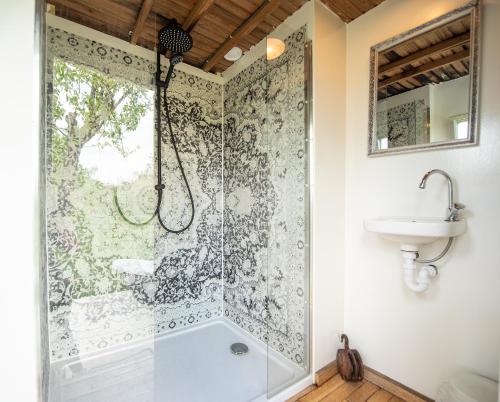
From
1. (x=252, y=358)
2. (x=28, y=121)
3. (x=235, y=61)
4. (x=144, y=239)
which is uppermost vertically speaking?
(x=235, y=61)

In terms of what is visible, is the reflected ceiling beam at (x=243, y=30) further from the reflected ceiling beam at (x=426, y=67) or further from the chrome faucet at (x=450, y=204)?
the chrome faucet at (x=450, y=204)

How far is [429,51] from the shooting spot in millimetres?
1408

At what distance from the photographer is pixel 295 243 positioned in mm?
1695

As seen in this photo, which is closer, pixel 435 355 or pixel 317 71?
pixel 435 355

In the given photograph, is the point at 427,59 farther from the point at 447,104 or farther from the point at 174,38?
the point at 174,38

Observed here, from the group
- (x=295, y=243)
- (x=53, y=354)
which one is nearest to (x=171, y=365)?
(x=53, y=354)

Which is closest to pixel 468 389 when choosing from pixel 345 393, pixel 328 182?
pixel 345 393

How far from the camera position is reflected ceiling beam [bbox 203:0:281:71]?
1.53 m

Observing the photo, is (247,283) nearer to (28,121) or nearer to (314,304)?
(314,304)

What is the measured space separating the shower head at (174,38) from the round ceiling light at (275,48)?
56 centimetres

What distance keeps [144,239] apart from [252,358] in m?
1.21

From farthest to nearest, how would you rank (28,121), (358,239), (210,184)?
(210,184) → (358,239) → (28,121)

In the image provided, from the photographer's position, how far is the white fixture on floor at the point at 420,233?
1.16 m

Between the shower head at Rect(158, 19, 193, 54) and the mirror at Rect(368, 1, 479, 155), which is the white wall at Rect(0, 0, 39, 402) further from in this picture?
the mirror at Rect(368, 1, 479, 155)
